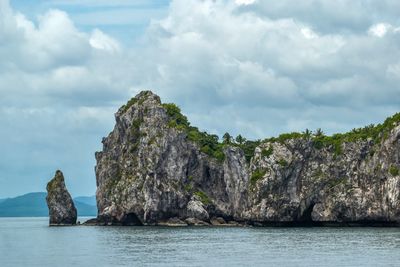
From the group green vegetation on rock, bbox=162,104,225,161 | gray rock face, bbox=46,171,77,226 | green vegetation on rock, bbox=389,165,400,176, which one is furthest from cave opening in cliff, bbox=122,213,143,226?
green vegetation on rock, bbox=389,165,400,176

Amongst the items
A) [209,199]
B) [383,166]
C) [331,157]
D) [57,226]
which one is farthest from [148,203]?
[383,166]

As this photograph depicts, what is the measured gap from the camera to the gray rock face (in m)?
174

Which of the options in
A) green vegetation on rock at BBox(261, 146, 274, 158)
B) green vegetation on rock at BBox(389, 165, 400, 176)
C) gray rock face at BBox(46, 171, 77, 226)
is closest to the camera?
green vegetation on rock at BBox(389, 165, 400, 176)

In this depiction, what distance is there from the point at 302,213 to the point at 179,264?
76.1m

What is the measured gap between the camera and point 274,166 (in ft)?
510

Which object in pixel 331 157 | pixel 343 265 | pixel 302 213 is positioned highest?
pixel 331 157

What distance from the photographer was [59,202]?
175 meters

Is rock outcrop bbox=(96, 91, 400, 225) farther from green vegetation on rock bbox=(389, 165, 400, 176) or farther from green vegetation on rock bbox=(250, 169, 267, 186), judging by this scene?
green vegetation on rock bbox=(250, 169, 267, 186)

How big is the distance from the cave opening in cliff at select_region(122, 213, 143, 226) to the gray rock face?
13218 millimetres

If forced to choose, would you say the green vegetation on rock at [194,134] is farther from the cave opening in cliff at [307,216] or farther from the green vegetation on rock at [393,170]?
the green vegetation on rock at [393,170]

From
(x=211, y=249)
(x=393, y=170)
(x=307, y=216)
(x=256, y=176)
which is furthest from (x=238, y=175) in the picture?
(x=211, y=249)

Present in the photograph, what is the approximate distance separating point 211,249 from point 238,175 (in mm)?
67747

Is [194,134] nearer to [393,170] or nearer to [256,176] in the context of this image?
[256,176]

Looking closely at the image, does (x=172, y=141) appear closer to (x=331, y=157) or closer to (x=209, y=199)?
(x=209, y=199)
